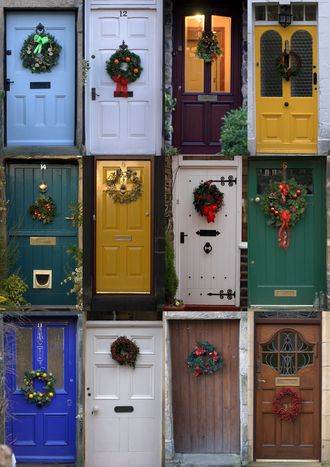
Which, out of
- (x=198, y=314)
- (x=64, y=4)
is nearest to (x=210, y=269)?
(x=198, y=314)

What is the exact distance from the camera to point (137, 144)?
1246 cm

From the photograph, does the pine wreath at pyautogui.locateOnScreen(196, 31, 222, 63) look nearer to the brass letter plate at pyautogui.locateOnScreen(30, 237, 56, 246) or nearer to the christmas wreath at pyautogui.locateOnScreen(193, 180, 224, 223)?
the christmas wreath at pyautogui.locateOnScreen(193, 180, 224, 223)

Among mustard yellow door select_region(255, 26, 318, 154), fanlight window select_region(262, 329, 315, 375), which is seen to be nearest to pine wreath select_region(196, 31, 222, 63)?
mustard yellow door select_region(255, 26, 318, 154)

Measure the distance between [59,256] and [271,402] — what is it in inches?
146

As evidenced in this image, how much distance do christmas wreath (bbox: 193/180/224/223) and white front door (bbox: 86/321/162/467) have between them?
1.90 metres

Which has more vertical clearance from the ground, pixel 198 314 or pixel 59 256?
pixel 59 256

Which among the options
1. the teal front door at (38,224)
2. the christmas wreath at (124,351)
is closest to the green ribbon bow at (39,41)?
the teal front door at (38,224)

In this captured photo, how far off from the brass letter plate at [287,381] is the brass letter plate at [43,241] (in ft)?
12.4

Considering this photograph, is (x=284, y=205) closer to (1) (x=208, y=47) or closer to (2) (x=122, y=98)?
(1) (x=208, y=47)

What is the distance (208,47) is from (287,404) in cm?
527

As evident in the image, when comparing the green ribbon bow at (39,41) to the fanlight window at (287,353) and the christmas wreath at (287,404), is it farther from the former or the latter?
the christmas wreath at (287,404)

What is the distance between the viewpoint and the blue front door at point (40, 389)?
12766mm

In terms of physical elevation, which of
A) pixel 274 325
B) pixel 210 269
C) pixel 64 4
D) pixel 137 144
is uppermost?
pixel 64 4

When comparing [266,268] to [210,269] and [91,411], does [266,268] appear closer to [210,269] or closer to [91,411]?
[210,269]
